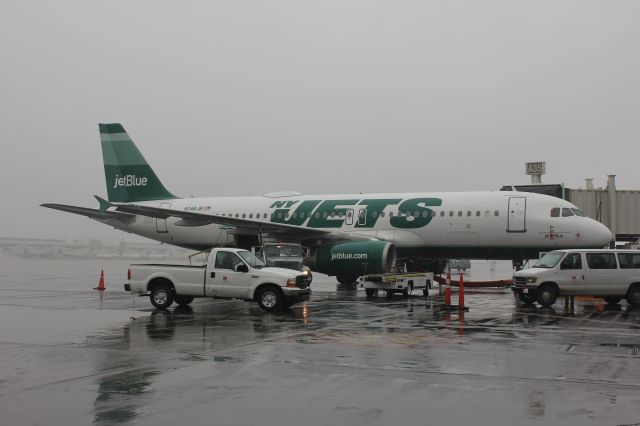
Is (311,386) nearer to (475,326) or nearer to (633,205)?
(475,326)

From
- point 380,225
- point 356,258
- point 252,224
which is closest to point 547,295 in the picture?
point 356,258

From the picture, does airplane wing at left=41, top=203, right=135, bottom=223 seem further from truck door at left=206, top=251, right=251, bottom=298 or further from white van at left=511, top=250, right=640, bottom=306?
white van at left=511, top=250, right=640, bottom=306

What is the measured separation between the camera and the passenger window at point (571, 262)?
65.4 ft

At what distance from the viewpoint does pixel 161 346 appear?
39.1 feet

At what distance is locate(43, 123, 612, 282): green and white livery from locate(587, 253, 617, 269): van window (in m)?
5.64

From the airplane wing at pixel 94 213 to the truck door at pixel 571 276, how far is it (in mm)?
21435

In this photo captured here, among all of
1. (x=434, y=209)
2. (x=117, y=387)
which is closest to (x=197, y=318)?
(x=117, y=387)

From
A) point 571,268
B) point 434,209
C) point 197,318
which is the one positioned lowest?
point 197,318

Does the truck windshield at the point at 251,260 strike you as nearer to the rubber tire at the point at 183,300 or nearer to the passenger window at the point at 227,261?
the passenger window at the point at 227,261

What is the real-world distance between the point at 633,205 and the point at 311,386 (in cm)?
2755

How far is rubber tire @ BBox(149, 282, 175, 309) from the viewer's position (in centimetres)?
1895

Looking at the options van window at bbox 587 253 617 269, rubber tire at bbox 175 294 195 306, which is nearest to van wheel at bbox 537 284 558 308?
van window at bbox 587 253 617 269

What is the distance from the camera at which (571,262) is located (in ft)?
65.6

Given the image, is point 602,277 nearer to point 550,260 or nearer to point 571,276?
point 571,276
